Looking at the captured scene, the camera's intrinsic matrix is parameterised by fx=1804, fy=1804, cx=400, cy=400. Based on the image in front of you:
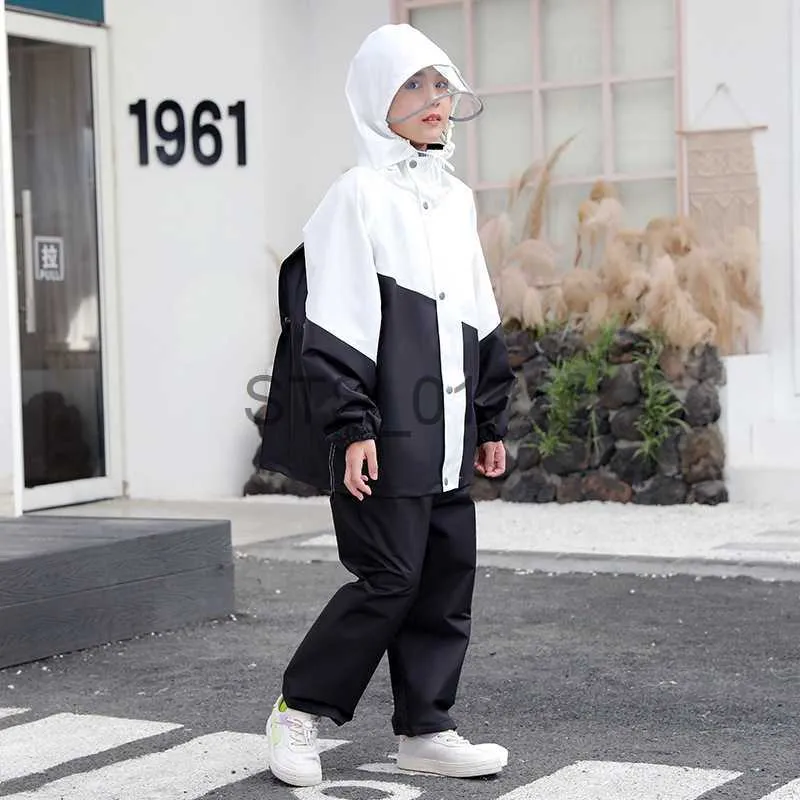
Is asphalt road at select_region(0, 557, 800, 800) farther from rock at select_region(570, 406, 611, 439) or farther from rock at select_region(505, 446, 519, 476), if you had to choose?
rock at select_region(505, 446, 519, 476)

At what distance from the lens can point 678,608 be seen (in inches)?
232

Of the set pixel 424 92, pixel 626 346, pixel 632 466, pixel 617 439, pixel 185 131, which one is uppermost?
pixel 185 131

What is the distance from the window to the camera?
936 cm

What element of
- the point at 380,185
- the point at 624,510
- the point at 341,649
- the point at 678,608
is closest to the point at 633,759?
the point at 341,649

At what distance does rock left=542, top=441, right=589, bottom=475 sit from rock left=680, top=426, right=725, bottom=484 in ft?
1.62

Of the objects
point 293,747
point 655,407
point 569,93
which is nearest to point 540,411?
point 655,407

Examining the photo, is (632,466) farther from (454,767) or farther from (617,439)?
(454,767)

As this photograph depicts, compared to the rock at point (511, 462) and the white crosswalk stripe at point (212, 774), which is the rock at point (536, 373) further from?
the white crosswalk stripe at point (212, 774)

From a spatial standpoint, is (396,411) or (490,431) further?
(490,431)

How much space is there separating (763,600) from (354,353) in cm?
282

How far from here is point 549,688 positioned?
4.62 metres

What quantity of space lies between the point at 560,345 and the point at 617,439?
0.55 meters

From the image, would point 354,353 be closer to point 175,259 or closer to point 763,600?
point 763,600

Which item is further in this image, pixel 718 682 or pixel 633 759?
pixel 718 682
